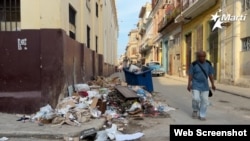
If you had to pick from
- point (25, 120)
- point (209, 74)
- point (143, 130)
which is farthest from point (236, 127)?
point (25, 120)

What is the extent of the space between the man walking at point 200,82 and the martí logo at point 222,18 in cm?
1139

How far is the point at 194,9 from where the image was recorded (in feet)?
88.2

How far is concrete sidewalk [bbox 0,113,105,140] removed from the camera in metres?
7.06

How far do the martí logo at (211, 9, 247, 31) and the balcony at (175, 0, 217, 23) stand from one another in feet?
4.22

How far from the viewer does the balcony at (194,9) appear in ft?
79.3

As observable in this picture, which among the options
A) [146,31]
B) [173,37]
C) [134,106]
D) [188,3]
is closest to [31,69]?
[134,106]

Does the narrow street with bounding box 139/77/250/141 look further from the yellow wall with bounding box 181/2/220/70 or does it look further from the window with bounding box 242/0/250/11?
the yellow wall with bounding box 181/2/220/70

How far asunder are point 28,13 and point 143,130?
4.56 m

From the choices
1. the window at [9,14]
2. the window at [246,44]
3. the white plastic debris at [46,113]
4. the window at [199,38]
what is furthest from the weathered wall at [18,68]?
the window at [199,38]

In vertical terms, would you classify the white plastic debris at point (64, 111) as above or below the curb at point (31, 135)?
above

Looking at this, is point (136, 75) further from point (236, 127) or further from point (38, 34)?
point (236, 127)

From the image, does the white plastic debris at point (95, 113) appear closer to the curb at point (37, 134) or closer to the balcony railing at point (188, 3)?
the curb at point (37, 134)

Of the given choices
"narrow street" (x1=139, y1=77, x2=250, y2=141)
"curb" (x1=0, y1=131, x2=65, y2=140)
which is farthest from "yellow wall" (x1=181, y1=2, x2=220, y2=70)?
"curb" (x1=0, y1=131, x2=65, y2=140)

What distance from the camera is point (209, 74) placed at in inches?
352
